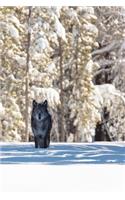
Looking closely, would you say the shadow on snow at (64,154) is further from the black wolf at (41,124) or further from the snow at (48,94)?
the snow at (48,94)

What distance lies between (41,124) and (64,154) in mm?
378

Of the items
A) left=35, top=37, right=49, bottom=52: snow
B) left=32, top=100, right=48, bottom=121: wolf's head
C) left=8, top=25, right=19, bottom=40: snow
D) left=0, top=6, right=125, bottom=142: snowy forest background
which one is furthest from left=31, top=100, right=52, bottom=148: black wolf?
left=8, top=25, right=19, bottom=40: snow

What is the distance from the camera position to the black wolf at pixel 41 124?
6207mm

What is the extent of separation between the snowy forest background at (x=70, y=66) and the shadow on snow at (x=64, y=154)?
151mm

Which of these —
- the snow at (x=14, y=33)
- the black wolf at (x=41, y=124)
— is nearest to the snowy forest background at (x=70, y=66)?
the snow at (x=14, y=33)

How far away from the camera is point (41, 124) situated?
20.5 feet

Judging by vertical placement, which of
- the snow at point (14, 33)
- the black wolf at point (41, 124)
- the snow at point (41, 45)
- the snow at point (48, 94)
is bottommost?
the black wolf at point (41, 124)
